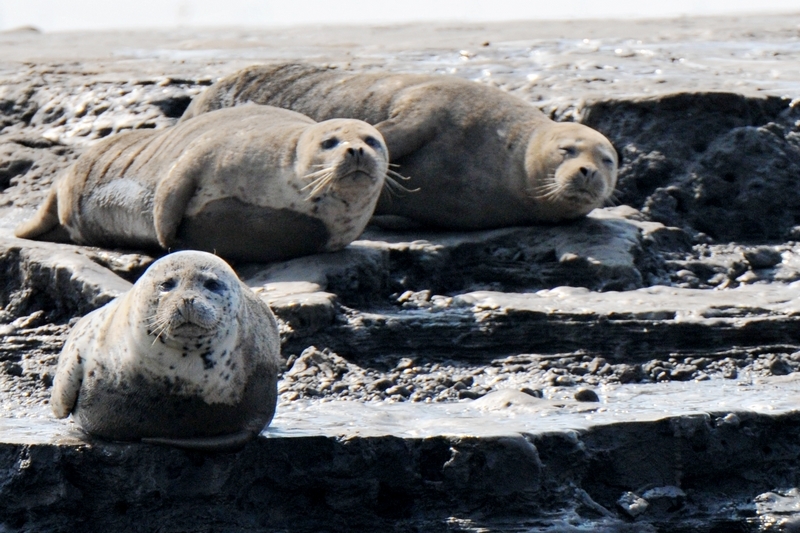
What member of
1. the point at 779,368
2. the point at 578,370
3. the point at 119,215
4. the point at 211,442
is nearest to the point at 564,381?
the point at 578,370

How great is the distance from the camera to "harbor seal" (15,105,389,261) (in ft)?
23.7

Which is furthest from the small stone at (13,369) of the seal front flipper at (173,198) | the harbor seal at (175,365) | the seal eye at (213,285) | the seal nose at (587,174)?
the seal nose at (587,174)

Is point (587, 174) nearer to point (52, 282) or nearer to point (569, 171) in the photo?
point (569, 171)

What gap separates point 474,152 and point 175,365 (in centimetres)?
393

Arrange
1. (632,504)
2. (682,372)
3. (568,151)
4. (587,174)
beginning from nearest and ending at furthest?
(632,504), (682,372), (587,174), (568,151)

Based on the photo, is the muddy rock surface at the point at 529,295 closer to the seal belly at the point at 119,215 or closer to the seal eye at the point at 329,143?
the seal belly at the point at 119,215

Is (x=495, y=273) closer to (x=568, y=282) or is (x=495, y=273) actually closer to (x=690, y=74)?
(x=568, y=282)

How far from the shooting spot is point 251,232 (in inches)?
290

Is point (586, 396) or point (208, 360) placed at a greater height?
point (208, 360)

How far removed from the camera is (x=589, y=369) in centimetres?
630

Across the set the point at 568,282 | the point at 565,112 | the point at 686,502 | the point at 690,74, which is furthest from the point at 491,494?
the point at 690,74

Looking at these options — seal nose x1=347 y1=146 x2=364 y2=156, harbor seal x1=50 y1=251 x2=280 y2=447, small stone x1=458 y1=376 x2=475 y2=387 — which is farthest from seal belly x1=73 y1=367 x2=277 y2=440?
seal nose x1=347 y1=146 x2=364 y2=156

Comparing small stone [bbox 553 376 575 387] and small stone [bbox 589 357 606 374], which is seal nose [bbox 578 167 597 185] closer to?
small stone [bbox 589 357 606 374]

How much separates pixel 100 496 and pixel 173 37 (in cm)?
1100
